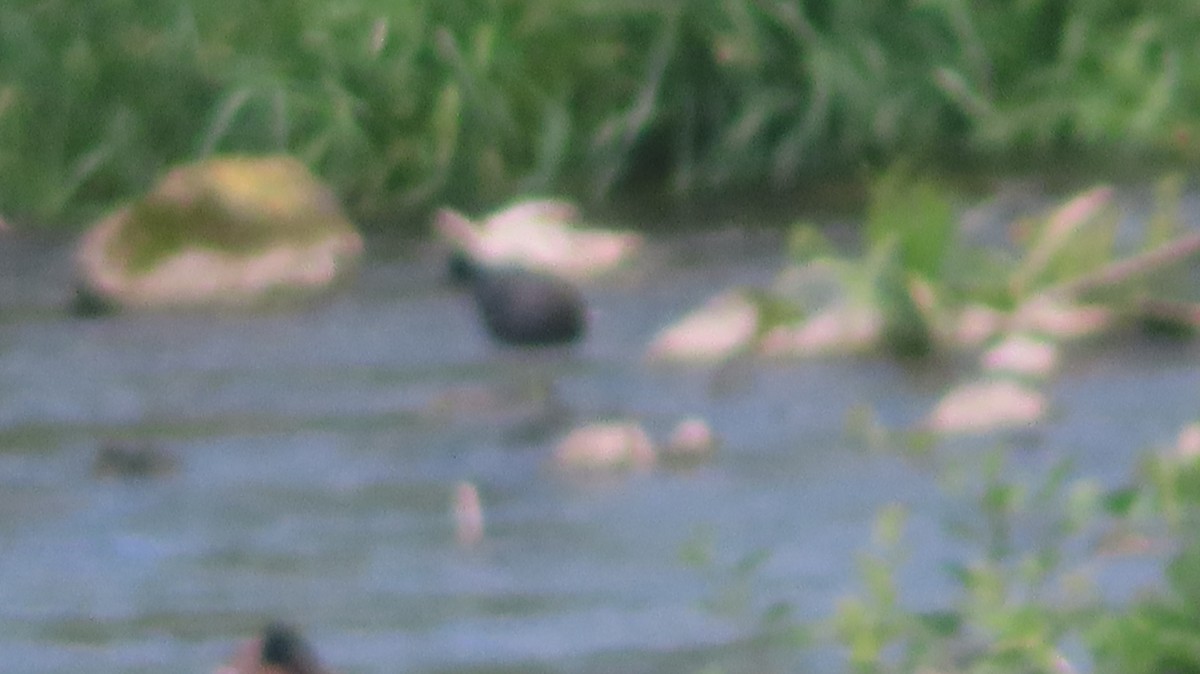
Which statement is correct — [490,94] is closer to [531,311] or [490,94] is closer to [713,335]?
[531,311]

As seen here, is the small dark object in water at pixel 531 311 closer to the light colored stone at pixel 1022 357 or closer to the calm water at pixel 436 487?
the calm water at pixel 436 487

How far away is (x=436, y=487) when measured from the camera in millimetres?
3344

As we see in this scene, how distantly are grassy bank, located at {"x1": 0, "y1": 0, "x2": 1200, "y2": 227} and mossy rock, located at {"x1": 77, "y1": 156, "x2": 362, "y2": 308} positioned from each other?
1.61 feet

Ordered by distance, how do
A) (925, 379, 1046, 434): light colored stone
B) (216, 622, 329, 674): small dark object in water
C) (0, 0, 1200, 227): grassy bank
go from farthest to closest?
(0, 0, 1200, 227): grassy bank → (925, 379, 1046, 434): light colored stone → (216, 622, 329, 674): small dark object in water

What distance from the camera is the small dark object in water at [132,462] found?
11.3 ft

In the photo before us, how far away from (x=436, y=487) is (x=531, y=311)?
95 cm

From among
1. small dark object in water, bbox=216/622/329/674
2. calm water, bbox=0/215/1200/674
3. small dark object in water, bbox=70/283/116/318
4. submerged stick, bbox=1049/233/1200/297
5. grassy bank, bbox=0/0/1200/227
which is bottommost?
small dark object in water, bbox=216/622/329/674

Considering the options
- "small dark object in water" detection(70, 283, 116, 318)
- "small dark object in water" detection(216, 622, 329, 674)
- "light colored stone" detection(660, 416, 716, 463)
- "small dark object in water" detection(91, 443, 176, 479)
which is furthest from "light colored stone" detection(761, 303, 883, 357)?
"small dark object in water" detection(216, 622, 329, 674)

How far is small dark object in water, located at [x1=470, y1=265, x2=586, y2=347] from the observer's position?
14.0ft

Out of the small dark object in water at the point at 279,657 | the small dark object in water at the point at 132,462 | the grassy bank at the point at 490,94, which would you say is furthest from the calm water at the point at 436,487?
the grassy bank at the point at 490,94

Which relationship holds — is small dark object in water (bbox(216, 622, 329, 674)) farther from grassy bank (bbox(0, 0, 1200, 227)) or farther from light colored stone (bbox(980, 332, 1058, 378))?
grassy bank (bbox(0, 0, 1200, 227))

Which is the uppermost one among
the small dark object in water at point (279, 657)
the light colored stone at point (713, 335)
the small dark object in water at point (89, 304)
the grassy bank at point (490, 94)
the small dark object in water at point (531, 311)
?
the grassy bank at point (490, 94)

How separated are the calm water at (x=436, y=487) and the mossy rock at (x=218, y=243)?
9cm

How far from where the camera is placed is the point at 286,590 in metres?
2.81
